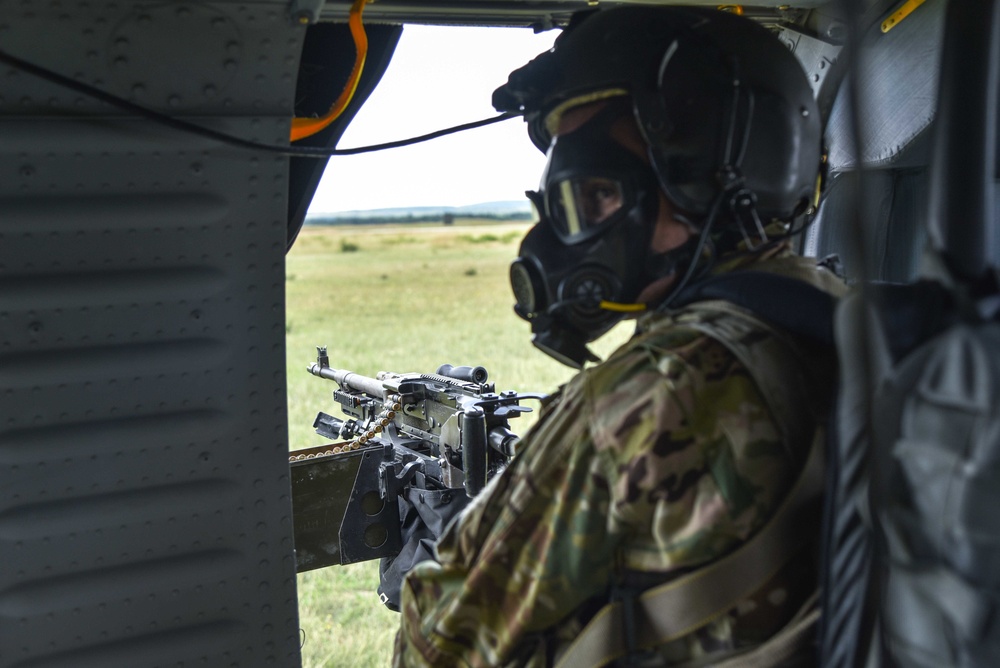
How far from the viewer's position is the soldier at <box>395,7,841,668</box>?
1388 mm

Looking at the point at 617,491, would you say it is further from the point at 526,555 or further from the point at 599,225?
the point at 599,225

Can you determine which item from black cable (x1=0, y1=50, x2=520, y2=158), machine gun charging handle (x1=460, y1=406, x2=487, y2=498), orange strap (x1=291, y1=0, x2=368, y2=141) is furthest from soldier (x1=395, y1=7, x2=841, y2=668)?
machine gun charging handle (x1=460, y1=406, x2=487, y2=498)

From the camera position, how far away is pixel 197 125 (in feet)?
6.66

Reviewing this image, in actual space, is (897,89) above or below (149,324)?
above

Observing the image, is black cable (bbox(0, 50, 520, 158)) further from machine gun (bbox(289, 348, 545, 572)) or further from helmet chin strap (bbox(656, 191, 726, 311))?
machine gun (bbox(289, 348, 545, 572))

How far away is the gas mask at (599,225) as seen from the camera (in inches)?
66.7

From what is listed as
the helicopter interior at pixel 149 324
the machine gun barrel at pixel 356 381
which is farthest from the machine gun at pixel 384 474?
the helicopter interior at pixel 149 324

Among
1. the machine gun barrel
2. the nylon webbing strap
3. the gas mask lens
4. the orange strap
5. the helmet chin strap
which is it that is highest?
the orange strap

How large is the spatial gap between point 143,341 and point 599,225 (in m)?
1.08

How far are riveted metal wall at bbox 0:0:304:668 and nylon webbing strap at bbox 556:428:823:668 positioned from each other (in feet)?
3.84

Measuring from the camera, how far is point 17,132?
1.94m

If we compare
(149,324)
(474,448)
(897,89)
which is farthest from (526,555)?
(897,89)

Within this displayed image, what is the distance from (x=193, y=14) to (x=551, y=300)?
0.97 meters

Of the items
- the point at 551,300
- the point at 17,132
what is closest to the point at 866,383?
the point at 551,300
